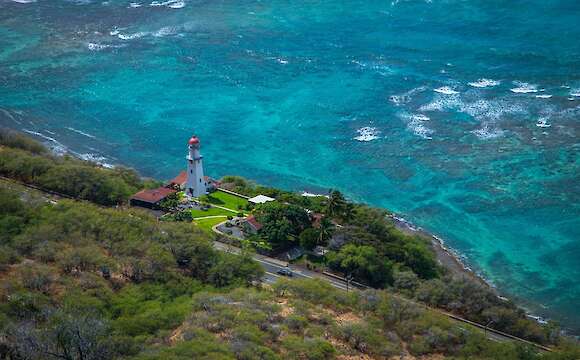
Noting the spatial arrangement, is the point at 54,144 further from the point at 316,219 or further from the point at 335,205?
the point at 335,205

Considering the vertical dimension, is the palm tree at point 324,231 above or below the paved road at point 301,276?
above

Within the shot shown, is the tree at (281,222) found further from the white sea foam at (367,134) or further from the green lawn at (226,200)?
the white sea foam at (367,134)

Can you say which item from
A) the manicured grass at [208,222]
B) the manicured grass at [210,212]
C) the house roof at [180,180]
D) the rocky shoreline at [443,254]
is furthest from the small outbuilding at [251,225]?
the rocky shoreline at [443,254]

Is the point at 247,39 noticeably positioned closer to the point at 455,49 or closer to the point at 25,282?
the point at 455,49

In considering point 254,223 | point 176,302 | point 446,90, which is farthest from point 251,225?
point 446,90

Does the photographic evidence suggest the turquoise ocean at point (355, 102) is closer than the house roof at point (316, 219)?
No

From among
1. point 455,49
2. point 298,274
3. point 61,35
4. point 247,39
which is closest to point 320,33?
point 247,39

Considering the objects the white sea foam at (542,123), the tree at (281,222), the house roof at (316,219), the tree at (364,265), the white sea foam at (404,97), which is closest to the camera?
the tree at (364,265)

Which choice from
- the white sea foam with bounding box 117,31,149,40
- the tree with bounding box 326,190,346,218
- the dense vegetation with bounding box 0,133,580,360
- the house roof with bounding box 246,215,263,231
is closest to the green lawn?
the house roof with bounding box 246,215,263,231
